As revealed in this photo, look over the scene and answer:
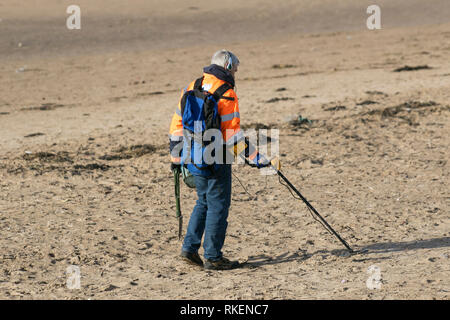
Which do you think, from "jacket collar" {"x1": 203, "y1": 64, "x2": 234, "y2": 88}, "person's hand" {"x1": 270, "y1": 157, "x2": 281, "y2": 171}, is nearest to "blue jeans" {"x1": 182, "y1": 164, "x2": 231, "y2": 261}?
"person's hand" {"x1": 270, "y1": 157, "x2": 281, "y2": 171}

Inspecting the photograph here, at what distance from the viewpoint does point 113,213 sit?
7305 mm

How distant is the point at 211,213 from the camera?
18.4 feet

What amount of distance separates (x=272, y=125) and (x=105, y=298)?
608cm

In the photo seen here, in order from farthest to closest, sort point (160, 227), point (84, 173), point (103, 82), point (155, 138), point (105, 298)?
point (103, 82) < point (155, 138) < point (84, 173) < point (160, 227) < point (105, 298)

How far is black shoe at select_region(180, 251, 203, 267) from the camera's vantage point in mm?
5824

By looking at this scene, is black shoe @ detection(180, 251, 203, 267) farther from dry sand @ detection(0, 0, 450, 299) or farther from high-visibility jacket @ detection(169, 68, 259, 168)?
high-visibility jacket @ detection(169, 68, 259, 168)

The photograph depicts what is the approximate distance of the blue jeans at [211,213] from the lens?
554cm

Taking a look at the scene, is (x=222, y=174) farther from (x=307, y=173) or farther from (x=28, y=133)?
(x=28, y=133)

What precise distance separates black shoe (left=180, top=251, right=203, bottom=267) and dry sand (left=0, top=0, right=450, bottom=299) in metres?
0.08

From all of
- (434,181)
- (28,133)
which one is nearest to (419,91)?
(434,181)

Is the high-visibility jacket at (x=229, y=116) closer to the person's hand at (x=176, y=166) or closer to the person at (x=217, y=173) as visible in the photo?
the person at (x=217, y=173)

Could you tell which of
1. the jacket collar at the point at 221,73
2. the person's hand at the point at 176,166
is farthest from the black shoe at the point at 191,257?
the jacket collar at the point at 221,73

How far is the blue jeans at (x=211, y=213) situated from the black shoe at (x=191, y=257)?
0.09 feet

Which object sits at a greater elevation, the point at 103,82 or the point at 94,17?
the point at 94,17
